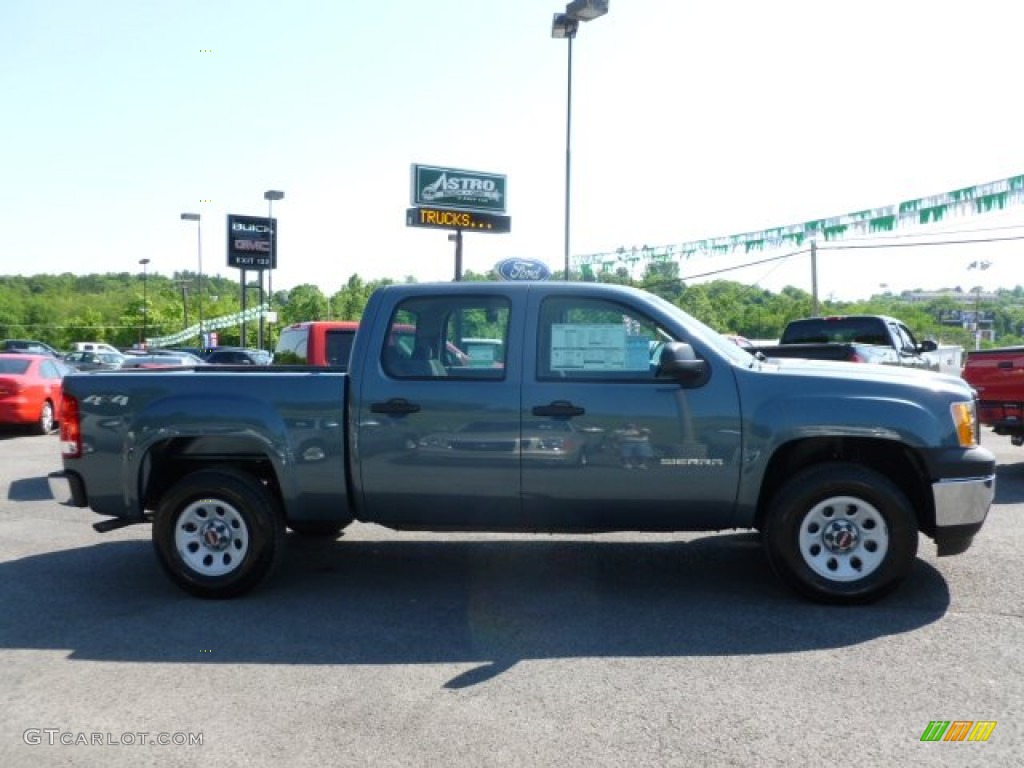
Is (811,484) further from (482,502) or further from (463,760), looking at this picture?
(463,760)

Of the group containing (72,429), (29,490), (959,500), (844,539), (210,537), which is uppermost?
(72,429)

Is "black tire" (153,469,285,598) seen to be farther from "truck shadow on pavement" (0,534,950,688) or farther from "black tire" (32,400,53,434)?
"black tire" (32,400,53,434)

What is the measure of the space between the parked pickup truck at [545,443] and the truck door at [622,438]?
0.01 metres

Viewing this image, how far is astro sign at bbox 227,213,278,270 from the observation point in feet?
144

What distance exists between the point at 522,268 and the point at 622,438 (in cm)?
1016

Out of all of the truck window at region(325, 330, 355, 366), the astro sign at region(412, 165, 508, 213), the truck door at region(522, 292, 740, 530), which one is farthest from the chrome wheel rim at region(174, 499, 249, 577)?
the astro sign at region(412, 165, 508, 213)

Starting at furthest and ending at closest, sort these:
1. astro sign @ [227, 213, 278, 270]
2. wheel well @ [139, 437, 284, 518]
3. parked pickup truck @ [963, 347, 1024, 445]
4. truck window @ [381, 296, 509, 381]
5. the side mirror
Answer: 1. astro sign @ [227, 213, 278, 270]
2. parked pickup truck @ [963, 347, 1024, 445]
3. wheel well @ [139, 437, 284, 518]
4. truck window @ [381, 296, 509, 381]
5. the side mirror

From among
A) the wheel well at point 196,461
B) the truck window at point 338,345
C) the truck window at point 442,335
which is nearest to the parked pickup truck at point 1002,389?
the truck window at point 442,335

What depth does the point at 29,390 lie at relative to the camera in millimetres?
14961

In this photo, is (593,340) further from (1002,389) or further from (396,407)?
(1002,389)

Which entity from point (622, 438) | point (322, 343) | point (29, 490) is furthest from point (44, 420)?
point (622, 438)

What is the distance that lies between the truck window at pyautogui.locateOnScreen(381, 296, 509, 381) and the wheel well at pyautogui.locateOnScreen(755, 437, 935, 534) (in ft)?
5.71

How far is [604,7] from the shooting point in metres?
15.8

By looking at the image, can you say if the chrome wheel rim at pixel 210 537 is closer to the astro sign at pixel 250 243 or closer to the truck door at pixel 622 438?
the truck door at pixel 622 438
